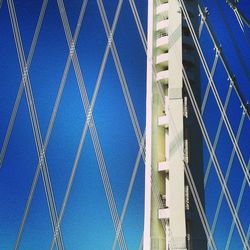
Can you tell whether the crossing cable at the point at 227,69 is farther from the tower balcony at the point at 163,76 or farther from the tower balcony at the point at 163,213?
the tower balcony at the point at 163,213

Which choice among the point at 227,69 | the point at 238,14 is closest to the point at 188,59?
the point at 227,69

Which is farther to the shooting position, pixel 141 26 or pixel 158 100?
pixel 141 26

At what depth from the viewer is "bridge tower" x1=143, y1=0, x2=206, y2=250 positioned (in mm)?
4406

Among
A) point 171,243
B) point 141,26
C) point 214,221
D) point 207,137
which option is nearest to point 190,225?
point 171,243

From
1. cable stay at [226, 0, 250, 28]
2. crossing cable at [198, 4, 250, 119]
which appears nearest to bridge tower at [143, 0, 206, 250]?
crossing cable at [198, 4, 250, 119]

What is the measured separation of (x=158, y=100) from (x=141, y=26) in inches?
45.3

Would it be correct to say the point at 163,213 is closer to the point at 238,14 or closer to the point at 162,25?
the point at 162,25

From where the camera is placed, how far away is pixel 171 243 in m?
4.29

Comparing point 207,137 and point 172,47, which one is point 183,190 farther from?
point 172,47

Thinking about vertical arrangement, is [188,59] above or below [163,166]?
above

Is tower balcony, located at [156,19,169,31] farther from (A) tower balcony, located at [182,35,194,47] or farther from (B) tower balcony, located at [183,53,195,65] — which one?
(B) tower balcony, located at [183,53,195,65]

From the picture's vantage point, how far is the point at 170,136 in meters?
4.67

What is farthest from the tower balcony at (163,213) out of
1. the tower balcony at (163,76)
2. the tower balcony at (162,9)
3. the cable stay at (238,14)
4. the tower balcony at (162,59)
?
the cable stay at (238,14)

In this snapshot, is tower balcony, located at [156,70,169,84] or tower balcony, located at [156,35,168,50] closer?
tower balcony, located at [156,70,169,84]
